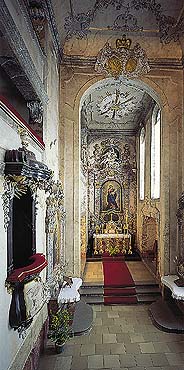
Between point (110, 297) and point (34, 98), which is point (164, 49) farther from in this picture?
point (110, 297)

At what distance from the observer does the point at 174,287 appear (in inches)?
289

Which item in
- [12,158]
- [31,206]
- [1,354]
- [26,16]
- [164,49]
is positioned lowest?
[1,354]

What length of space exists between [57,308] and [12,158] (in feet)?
13.9

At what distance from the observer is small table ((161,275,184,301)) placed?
689 centimetres

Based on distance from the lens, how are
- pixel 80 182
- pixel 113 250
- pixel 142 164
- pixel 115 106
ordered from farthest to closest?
pixel 142 164
pixel 113 250
pixel 115 106
pixel 80 182

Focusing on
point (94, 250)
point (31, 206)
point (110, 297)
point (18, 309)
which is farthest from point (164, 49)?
point (94, 250)

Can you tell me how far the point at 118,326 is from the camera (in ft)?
23.7

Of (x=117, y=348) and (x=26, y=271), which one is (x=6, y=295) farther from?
(x=117, y=348)

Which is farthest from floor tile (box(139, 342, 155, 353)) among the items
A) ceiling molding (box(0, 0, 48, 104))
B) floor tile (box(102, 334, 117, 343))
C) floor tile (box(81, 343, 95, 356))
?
ceiling molding (box(0, 0, 48, 104))

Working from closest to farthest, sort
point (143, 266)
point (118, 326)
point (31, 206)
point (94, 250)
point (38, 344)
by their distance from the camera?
point (31, 206) → point (38, 344) → point (118, 326) → point (143, 266) → point (94, 250)

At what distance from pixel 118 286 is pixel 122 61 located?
6.67m

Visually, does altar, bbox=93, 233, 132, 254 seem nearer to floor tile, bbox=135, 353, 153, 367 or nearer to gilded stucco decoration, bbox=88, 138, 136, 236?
gilded stucco decoration, bbox=88, 138, 136, 236

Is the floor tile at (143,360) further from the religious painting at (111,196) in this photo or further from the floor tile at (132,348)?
the religious painting at (111,196)

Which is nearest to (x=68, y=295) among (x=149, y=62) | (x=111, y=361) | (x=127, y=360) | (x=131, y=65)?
(x=111, y=361)
